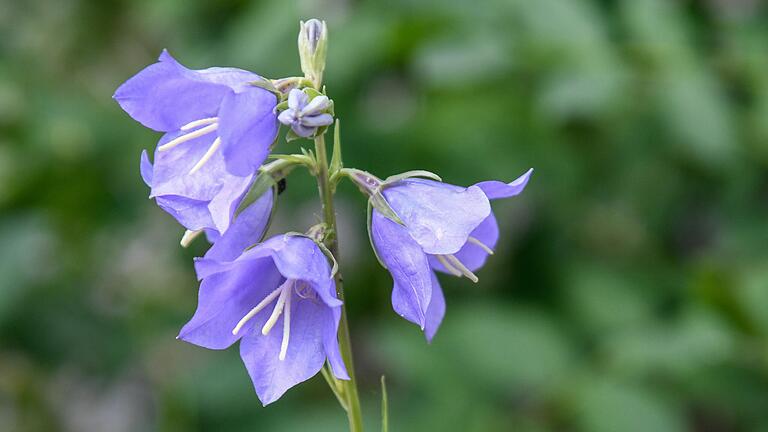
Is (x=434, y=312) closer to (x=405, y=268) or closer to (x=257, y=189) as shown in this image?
(x=405, y=268)

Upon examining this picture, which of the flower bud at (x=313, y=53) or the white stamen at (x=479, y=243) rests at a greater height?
the flower bud at (x=313, y=53)

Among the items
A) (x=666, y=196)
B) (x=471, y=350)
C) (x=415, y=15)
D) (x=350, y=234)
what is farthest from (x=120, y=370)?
(x=666, y=196)

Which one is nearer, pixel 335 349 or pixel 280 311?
pixel 335 349

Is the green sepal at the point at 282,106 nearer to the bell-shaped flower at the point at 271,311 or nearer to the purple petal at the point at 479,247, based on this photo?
the bell-shaped flower at the point at 271,311

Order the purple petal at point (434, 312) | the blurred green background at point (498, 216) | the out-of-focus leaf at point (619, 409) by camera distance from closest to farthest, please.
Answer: the purple petal at point (434, 312), the out-of-focus leaf at point (619, 409), the blurred green background at point (498, 216)

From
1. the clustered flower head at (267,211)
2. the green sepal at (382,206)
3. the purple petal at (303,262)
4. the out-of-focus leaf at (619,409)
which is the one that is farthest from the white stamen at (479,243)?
the out-of-focus leaf at (619,409)

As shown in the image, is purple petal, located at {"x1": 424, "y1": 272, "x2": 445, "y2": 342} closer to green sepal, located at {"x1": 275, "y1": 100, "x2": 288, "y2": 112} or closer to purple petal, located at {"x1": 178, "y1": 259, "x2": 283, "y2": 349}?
purple petal, located at {"x1": 178, "y1": 259, "x2": 283, "y2": 349}

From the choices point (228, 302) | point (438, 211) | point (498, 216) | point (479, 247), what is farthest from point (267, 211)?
point (498, 216)
